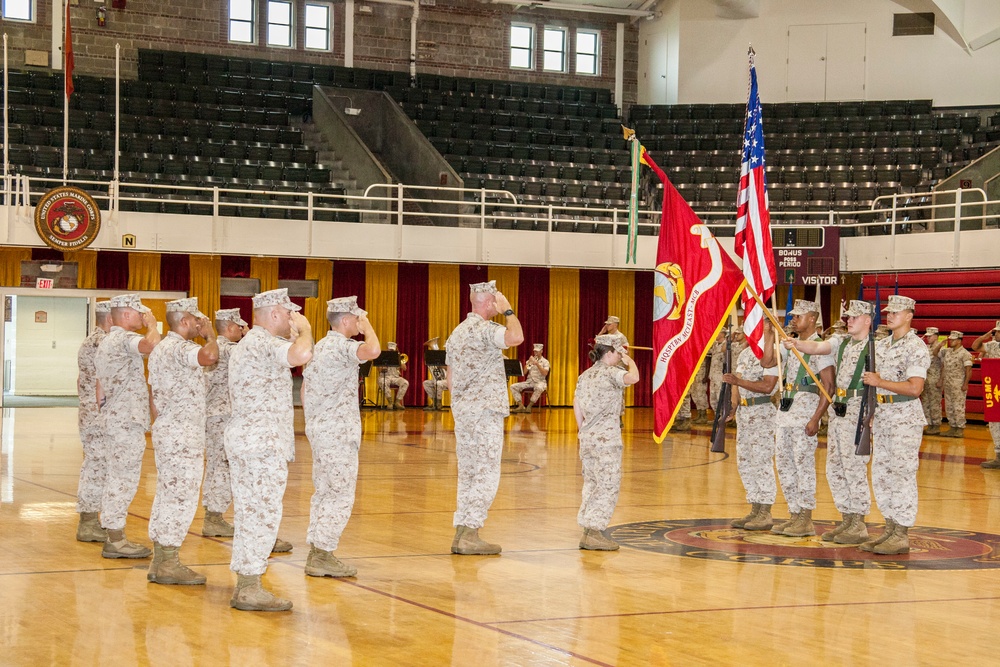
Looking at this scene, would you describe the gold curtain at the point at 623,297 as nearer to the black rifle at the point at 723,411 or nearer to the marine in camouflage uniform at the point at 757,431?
the black rifle at the point at 723,411

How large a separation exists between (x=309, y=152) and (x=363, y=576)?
16.2 metres

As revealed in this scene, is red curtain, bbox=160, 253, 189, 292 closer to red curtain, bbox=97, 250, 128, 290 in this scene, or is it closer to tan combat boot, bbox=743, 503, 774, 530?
red curtain, bbox=97, 250, 128, 290

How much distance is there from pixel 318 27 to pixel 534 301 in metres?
8.59

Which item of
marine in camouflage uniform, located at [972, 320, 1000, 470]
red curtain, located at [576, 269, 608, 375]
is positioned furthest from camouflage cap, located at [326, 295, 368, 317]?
red curtain, located at [576, 269, 608, 375]

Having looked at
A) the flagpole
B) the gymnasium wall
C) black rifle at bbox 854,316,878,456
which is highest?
the gymnasium wall

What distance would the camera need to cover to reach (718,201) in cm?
2245

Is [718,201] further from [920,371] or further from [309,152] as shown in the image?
[920,371]

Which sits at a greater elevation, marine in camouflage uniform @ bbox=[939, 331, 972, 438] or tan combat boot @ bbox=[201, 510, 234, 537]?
marine in camouflage uniform @ bbox=[939, 331, 972, 438]

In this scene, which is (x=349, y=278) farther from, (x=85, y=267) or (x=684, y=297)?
(x=684, y=297)

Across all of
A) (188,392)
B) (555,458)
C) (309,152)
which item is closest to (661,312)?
(188,392)

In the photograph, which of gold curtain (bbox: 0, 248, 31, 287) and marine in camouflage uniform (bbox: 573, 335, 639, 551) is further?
gold curtain (bbox: 0, 248, 31, 287)

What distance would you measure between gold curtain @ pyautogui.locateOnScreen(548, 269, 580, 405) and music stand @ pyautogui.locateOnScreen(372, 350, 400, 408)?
3.28 meters

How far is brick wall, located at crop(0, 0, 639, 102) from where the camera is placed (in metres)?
24.8

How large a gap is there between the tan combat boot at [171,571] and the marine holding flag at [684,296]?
3263 mm
